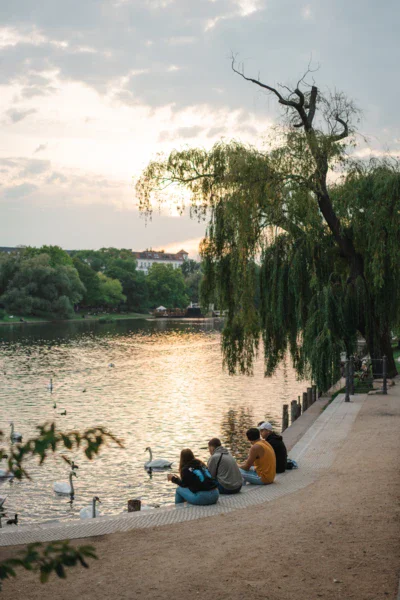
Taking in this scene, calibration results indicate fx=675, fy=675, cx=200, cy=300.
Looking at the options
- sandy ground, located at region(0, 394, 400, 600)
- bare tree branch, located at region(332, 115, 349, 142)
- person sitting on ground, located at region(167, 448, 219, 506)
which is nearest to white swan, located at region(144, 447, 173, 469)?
person sitting on ground, located at region(167, 448, 219, 506)

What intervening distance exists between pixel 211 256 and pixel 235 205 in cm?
275

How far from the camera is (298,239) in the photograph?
85.0 feet

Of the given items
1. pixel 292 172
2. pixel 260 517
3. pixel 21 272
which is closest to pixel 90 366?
pixel 292 172

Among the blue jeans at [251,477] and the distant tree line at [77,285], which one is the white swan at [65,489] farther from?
the distant tree line at [77,285]

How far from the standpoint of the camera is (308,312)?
26078 millimetres

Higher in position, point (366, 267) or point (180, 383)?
point (366, 267)

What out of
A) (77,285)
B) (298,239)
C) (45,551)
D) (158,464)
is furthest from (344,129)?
(77,285)

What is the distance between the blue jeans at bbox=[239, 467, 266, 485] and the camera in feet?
44.8

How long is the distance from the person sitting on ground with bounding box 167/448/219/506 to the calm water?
4.10 m

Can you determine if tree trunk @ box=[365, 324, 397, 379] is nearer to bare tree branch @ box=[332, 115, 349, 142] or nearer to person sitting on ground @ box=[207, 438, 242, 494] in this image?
bare tree branch @ box=[332, 115, 349, 142]

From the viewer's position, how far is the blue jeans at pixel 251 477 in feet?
44.8

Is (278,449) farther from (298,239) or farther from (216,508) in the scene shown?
(298,239)

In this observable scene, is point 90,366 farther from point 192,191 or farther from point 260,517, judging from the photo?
point 260,517

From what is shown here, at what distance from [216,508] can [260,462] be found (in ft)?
6.20
